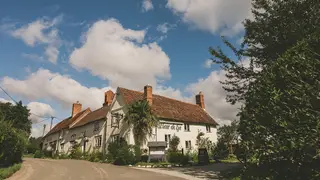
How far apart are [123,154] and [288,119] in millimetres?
19705

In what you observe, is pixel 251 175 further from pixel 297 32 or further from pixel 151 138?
pixel 151 138

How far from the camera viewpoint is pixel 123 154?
27.3 meters

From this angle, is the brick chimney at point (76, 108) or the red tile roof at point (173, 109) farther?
the brick chimney at point (76, 108)

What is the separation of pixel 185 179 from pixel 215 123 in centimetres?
2776

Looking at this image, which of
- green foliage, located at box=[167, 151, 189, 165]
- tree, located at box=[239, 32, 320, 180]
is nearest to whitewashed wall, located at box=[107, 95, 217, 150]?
green foliage, located at box=[167, 151, 189, 165]

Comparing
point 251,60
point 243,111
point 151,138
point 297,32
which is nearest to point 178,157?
point 151,138

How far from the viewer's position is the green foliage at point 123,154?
27.2 metres

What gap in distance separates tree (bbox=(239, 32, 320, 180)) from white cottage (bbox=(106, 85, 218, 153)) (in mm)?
20985

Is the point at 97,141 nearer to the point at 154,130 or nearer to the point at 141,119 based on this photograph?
the point at 154,130

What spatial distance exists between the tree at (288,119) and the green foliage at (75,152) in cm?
3059

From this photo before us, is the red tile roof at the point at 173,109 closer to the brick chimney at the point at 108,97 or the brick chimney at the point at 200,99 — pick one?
the brick chimney at the point at 200,99

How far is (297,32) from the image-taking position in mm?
15344

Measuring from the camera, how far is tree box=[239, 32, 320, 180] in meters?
10.4

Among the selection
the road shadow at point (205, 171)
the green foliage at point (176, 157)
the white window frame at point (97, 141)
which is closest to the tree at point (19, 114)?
the white window frame at point (97, 141)
